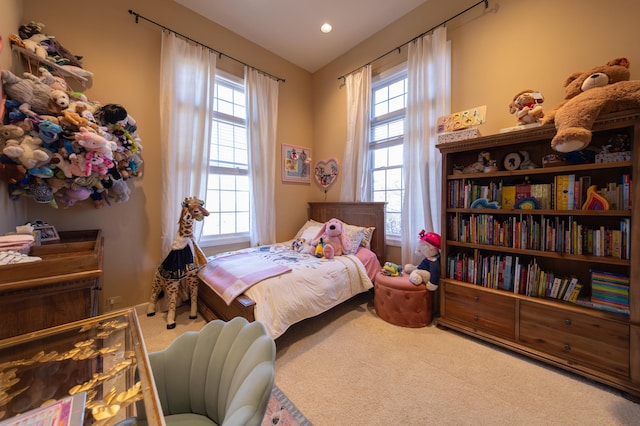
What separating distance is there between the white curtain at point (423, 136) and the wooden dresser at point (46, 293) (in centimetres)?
254

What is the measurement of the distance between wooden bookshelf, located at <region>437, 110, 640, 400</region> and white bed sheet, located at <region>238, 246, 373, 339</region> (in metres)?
0.88

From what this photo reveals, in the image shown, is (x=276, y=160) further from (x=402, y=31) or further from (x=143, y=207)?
(x=402, y=31)

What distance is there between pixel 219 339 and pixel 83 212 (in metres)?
2.18

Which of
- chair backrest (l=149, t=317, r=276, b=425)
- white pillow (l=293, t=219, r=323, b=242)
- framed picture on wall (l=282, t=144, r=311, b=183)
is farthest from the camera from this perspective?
framed picture on wall (l=282, t=144, r=311, b=183)

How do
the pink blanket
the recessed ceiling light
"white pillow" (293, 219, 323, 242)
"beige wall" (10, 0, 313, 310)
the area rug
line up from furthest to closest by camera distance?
1. "white pillow" (293, 219, 323, 242)
2. the recessed ceiling light
3. "beige wall" (10, 0, 313, 310)
4. the pink blanket
5. the area rug

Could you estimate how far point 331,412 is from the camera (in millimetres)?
1337

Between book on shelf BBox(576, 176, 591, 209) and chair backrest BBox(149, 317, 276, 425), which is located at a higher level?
book on shelf BBox(576, 176, 591, 209)

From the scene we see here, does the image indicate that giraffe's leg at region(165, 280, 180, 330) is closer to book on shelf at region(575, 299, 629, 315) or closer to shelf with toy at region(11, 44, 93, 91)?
shelf with toy at region(11, 44, 93, 91)

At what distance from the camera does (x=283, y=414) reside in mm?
1321

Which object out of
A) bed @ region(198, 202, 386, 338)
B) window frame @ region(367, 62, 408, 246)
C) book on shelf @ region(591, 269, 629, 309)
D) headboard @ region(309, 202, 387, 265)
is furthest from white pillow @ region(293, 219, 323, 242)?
book on shelf @ region(591, 269, 629, 309)

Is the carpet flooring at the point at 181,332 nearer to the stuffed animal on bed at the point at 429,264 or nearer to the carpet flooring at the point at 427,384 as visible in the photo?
the carpet flooring at the point at 427,384

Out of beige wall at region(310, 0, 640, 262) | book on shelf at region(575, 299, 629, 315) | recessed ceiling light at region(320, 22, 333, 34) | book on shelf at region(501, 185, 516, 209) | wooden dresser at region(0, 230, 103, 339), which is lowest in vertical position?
book on shelf at region(575, 299, 629, 315)

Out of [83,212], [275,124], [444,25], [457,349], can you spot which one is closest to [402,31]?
[444,25]

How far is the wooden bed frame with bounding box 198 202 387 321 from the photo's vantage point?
1818 millimetres
